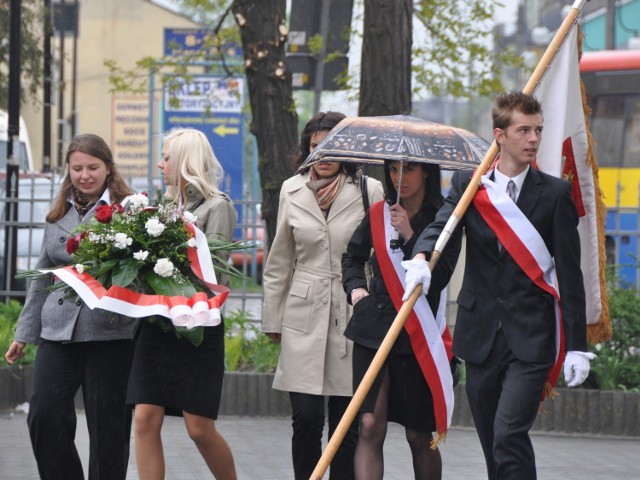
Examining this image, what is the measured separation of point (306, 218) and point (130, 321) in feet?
3.23

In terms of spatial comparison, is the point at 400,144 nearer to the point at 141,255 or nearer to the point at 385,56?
the point at 141,255

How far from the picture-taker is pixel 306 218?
6652 mm

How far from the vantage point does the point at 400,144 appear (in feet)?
19.6

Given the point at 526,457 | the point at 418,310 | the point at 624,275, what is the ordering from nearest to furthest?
the point at 526,457
the point at 418,310
the point at 624,275

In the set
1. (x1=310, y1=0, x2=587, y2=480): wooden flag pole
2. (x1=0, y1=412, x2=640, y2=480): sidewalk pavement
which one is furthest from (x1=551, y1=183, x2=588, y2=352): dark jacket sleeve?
(x1=0, y1=412, x2=640, y2=480): sidewalk pavement

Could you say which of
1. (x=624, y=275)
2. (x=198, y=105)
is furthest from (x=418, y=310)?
(x=198, y=105)

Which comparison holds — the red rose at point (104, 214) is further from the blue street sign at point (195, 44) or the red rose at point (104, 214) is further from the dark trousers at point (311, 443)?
the blue street sign at point (195, 44)

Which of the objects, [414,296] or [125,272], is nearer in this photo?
[414,296]

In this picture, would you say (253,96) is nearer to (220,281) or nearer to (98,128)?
(220,281)

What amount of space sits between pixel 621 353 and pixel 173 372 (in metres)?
4.65

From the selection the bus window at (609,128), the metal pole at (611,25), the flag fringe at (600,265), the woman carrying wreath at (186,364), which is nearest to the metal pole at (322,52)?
the woman carrying wreath at (186,364)

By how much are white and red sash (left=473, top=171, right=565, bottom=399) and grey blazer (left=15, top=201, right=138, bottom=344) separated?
173cm

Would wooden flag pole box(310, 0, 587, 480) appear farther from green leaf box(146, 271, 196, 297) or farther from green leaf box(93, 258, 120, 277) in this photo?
green leaf box(93, 258, 120, 277)

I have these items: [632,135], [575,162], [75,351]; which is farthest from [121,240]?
[632,135]
